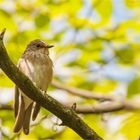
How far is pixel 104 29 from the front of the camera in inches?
229

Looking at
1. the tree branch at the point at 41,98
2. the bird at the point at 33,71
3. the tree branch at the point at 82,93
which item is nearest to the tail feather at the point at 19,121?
the bird at the point at 33,71

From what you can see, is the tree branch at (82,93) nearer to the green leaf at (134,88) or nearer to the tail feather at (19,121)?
the green leaf at (134,88)

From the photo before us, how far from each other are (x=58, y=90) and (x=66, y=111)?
236 cm

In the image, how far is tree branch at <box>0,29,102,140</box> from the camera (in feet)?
11.6

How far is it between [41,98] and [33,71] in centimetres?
237

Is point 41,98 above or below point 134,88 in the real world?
below

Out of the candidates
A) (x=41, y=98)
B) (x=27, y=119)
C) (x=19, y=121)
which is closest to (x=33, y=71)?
(x=27, y=119)

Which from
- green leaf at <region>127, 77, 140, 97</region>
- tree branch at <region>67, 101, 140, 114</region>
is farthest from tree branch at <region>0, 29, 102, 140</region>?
green leaf at <region>127, 77, 140, 97</region>

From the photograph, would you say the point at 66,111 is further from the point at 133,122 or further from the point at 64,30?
the point at 64,30

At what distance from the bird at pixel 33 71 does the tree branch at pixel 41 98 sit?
1.74 meters

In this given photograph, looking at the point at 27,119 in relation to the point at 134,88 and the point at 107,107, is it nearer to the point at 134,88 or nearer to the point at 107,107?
the point at 107,107

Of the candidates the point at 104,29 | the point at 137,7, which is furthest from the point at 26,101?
the point at 137,7

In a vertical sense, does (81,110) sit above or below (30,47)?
below

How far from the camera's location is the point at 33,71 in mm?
6102
